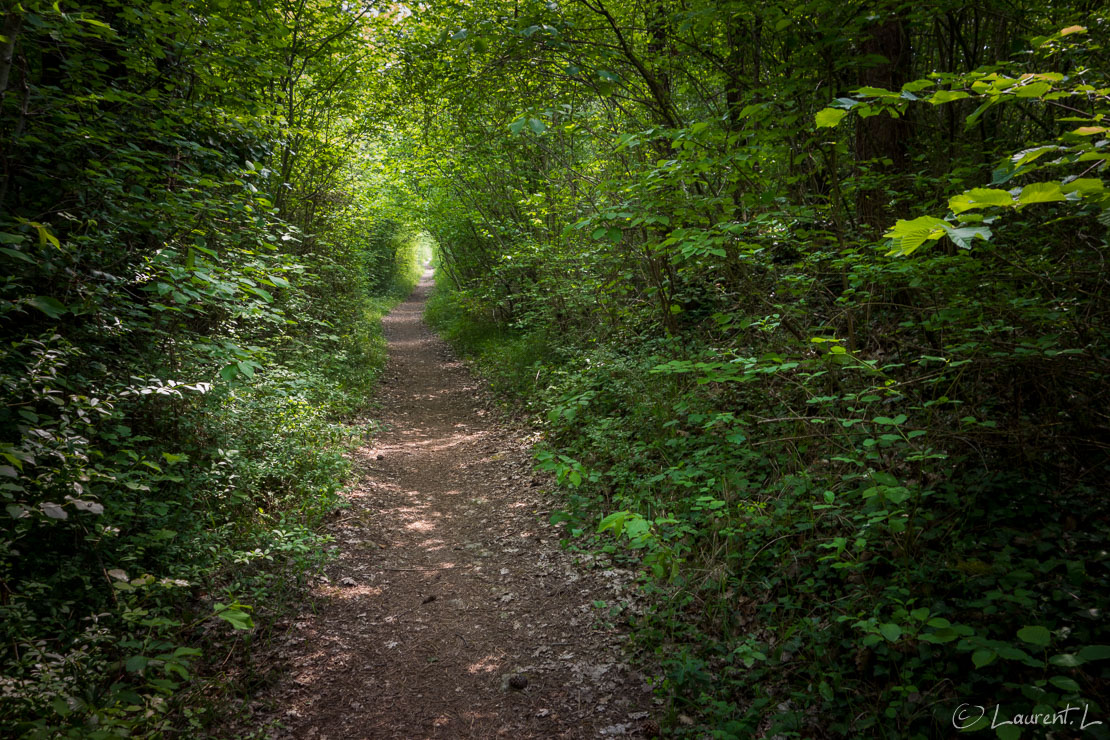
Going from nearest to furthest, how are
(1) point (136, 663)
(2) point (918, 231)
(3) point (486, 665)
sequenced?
(2) point (918, 231) < (1) point (136, 663) < (3) point (486, 665)

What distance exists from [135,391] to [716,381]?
4353 mm

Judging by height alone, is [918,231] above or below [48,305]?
below

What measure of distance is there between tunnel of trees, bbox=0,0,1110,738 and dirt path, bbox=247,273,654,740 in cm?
42

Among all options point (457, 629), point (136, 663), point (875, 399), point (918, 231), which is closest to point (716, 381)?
point (875, 399)

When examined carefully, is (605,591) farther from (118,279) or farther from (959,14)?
(959,14)

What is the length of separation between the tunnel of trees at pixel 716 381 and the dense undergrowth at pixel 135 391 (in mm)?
40

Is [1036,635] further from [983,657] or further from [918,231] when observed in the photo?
[918,231]

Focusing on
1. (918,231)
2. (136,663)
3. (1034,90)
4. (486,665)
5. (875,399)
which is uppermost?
(1034,90)

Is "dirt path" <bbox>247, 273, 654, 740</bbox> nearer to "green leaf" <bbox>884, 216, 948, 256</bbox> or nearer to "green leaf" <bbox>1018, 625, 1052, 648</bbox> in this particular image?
"green leaf" <bbox>1018, 625, 1052, 648</bbox>

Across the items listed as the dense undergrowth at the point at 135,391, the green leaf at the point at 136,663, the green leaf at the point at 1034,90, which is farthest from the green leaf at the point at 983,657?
the green leaf at the point at 136,663

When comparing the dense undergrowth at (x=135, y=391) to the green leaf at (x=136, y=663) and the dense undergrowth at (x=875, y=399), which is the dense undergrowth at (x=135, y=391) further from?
the dense undergrowth at (x=875, y=399)

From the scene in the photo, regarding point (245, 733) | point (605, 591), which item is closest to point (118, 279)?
point (245, 733)

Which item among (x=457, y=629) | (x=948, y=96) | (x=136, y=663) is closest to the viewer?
(x=948, y=96)

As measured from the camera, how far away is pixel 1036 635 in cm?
240
